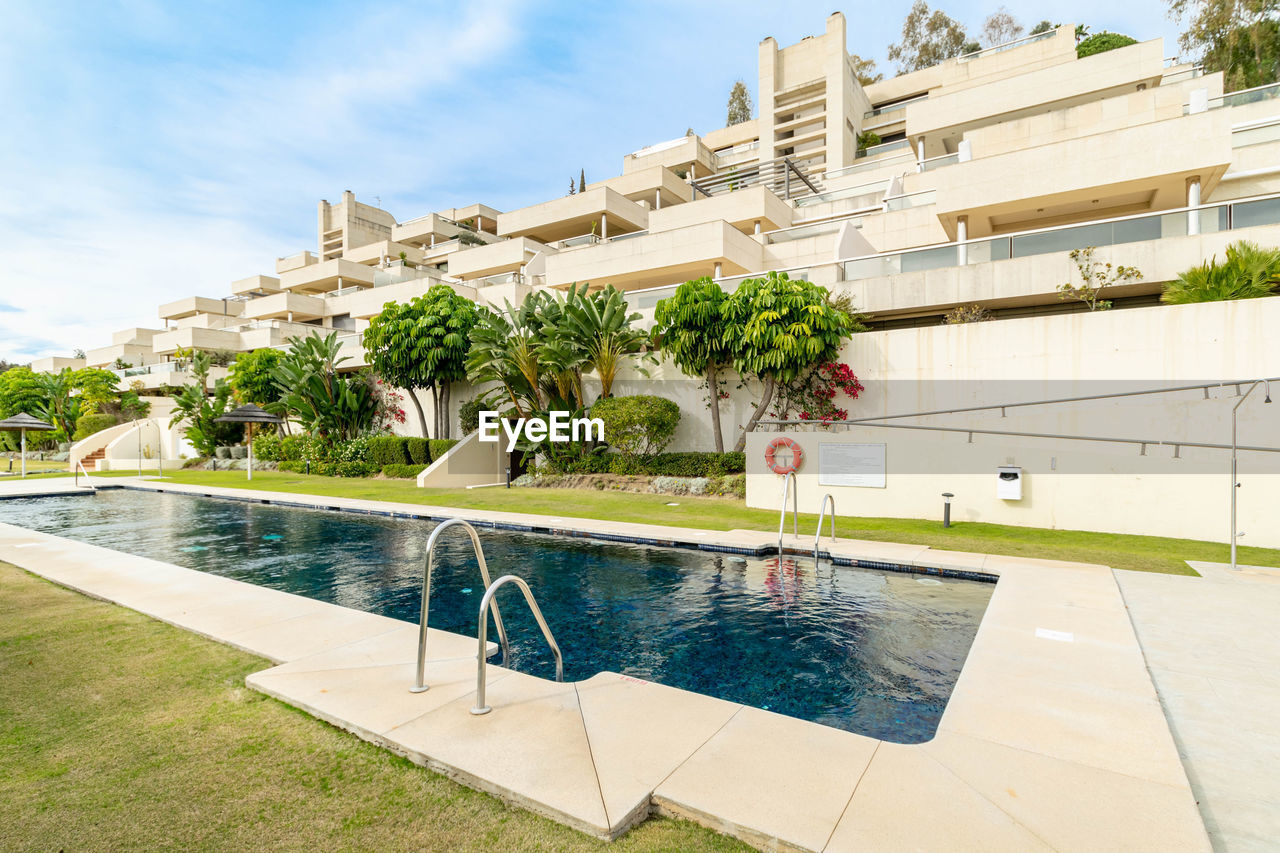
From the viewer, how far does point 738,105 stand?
60531 millimetres

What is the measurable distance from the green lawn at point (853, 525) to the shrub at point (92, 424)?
26151 mm

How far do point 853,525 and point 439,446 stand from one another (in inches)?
700

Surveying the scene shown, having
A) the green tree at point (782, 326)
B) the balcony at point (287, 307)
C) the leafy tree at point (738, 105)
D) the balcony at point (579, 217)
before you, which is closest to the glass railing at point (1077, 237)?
the green tree at point (782, 326)

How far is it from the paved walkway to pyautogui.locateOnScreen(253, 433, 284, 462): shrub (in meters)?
32.8

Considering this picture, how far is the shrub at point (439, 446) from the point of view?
24406mm

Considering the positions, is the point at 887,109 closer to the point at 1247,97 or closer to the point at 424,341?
the point at 1247,97

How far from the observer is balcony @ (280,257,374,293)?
49094 mm

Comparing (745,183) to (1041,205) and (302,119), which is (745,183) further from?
(302,119)

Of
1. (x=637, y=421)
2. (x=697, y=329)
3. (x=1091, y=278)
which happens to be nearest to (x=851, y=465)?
(x=697, y=329)

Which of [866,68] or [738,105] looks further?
[738,105]

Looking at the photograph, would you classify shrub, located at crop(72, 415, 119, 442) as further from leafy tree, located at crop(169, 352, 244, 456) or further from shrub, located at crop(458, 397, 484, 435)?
shrub, located at crop(458, 397, 484, 435)

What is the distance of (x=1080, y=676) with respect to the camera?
456 cm

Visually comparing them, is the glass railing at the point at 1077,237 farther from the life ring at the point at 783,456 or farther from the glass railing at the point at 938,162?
the glass railing at the point at 938,162

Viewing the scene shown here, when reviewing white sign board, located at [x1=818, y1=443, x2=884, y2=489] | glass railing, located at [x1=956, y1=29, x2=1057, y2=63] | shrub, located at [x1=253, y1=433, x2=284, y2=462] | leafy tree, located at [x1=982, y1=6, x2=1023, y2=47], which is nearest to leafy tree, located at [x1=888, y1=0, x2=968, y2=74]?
leafy tree, located at [x1=982, y1=6, x2=1023, y2=47]
